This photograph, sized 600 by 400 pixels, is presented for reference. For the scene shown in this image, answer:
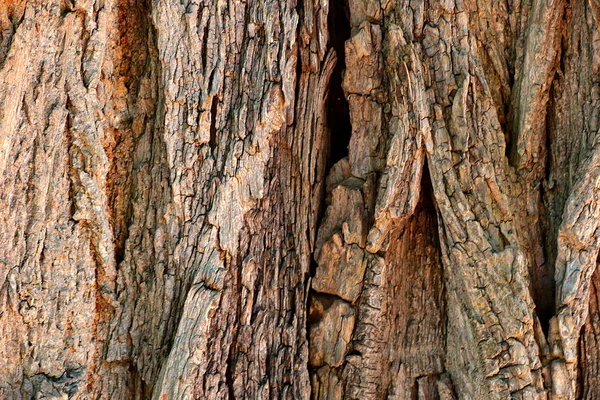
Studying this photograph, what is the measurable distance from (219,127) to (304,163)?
462mm

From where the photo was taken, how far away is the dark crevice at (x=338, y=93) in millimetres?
3686

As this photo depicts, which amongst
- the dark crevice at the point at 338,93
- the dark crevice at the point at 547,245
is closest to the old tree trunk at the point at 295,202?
the dark crevice at the point at 547,245

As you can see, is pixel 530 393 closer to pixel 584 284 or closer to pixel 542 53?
pixel 584 284

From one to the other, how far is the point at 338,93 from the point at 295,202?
2.14 feet

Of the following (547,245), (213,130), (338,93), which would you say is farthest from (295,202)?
(547,245)

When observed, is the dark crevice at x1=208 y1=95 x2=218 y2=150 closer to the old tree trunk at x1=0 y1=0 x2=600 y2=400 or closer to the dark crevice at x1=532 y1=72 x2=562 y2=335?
the old tree trunk at x1=0 y1=0 x2=600 y2=400

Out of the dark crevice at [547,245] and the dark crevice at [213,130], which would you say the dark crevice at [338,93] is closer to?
the dark crevice at [213,130]

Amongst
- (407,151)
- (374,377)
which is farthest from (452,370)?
(407,151)

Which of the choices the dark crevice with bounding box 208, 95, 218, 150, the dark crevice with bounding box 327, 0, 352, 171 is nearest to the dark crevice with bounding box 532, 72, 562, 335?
the dark crevice with bounding box 327, 0, 352, 171

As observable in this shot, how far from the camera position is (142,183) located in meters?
3.41

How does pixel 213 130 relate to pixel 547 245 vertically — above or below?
above

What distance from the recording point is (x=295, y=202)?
3.51 metres

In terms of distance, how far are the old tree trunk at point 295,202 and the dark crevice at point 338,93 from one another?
11 cm

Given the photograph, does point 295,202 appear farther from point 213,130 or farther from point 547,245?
point 547,245
